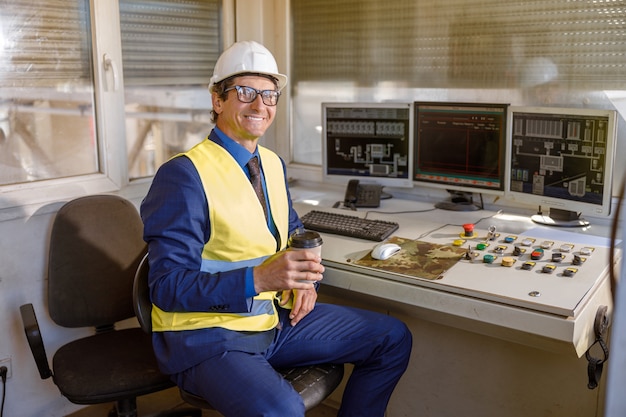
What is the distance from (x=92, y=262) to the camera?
2.29m

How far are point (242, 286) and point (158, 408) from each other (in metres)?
1.23

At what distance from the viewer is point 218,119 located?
2006mm

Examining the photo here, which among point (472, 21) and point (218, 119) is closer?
point (218, 119)

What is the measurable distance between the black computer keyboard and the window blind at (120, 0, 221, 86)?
96 cm

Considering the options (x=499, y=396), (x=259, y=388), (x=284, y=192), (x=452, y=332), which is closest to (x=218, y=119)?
(x=284, y=192)

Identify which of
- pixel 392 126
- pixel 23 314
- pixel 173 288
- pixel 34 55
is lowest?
pixel 23 314

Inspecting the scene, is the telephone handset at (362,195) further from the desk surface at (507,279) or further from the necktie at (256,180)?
the necktie at (256,180)

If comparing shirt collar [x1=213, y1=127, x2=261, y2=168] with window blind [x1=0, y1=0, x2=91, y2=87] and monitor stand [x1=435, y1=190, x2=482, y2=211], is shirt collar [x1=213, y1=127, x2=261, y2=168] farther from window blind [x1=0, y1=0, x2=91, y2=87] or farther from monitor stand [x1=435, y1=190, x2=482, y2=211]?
monitor stand [x1=435, y1=190, x2=482, y2=211]

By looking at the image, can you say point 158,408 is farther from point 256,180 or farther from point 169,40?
point 169,40

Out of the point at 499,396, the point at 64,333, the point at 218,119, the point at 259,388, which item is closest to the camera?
the point at 259,388

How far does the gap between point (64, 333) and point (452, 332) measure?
4.85ft

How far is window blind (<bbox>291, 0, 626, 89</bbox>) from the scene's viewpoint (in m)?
2.37

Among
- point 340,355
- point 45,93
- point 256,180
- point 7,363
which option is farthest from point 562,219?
point 7,363

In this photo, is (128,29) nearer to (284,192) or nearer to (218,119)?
(218,119)
